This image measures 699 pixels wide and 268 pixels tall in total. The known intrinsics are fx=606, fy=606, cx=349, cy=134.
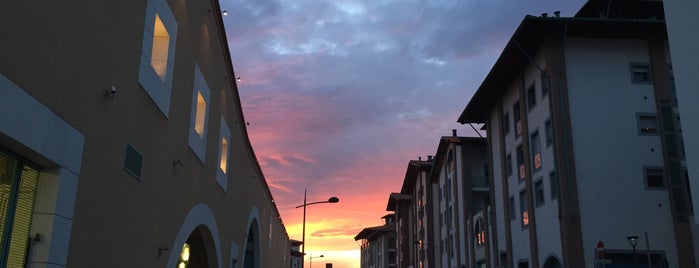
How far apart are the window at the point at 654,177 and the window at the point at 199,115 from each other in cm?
2133

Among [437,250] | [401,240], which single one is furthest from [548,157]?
[401,240]

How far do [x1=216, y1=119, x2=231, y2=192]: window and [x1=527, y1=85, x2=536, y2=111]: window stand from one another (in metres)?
18.9

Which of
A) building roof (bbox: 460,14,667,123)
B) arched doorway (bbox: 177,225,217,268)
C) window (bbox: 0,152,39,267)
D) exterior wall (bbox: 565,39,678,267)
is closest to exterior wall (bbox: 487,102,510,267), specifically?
building roof (bbox: 460,14,667,123)

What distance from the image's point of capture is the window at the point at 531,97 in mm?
31362

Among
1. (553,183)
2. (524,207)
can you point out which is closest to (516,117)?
(524,207)

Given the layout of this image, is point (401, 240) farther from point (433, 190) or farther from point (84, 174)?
point (84, 174)

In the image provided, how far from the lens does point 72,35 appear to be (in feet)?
21.1

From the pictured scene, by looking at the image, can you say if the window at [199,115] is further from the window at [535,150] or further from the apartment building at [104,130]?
the window at [535,150]

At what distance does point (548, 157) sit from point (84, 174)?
25.1 m

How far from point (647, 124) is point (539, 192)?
5.91m

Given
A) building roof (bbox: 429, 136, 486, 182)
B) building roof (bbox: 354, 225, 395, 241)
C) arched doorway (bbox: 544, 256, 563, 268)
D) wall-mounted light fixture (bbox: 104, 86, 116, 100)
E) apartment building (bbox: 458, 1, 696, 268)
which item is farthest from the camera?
building roof (bbox: 354, 225, 395, 241)

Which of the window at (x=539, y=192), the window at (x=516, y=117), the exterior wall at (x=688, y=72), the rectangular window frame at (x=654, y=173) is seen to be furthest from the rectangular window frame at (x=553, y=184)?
the exterior wall at (x=688, y=72)

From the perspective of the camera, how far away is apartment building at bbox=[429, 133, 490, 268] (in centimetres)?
4397

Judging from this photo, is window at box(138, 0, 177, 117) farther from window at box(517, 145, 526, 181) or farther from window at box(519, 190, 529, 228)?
window at box(517, 145, 526, 181)
